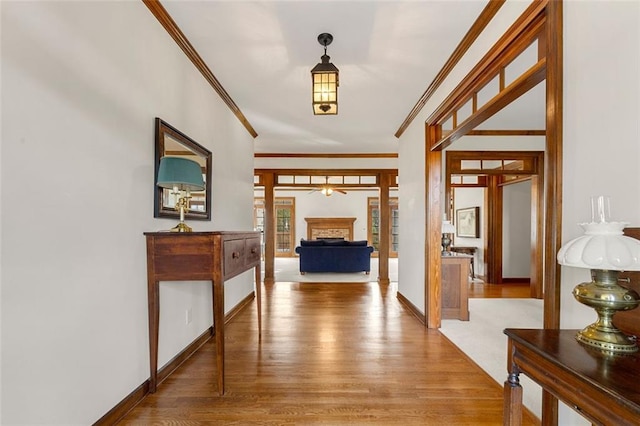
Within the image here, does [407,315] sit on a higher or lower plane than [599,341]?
lower

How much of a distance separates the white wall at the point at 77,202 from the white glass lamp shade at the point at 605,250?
215cm

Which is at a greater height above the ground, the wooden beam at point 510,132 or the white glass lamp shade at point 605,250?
the wooden beam at point 510,132

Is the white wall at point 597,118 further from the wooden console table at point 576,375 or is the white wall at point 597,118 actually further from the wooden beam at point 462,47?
the wooden beam at point 462,47

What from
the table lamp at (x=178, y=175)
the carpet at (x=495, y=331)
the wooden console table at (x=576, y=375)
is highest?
the table lamp at (x=178, y=175)

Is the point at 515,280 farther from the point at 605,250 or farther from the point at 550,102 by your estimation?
the point at 605,250

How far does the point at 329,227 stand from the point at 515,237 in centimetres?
610

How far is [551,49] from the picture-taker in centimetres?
158

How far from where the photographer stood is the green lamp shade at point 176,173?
1979 millimetres

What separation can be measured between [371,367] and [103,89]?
268cm

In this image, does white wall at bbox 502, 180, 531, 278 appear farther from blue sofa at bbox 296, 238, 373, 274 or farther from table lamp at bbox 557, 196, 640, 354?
table lamp at bbox 557, 196, 640, 354

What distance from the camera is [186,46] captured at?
2.54 meters

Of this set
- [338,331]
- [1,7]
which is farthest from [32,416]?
[338,331]

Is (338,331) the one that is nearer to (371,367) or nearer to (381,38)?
(371,367)

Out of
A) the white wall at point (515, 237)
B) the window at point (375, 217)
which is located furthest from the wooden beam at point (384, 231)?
the window at point (375, 217)
